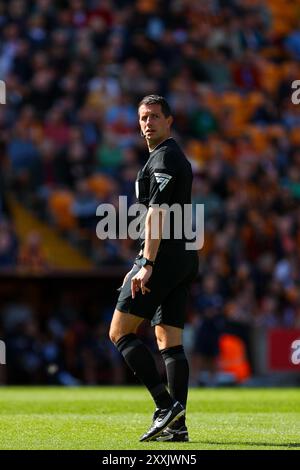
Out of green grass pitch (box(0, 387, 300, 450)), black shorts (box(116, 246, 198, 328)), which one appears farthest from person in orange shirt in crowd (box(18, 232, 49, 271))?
black shorts (box(116, 246, 198, 328))

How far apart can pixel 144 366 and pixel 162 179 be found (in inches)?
47.3

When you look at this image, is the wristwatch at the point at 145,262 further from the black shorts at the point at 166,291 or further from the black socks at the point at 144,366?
the black socks at the point at 144,366

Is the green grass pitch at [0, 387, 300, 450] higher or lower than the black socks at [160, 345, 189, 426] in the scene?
lower

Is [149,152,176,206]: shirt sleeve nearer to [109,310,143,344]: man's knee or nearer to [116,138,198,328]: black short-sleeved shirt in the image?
[116,138,198,328]: black short-sleeved shirt

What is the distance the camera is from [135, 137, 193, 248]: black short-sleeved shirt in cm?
791

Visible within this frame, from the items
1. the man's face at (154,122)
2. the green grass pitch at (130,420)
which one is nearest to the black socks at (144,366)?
the green grass pitch at (130,420)

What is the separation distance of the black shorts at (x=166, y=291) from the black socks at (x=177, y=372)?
0.18m

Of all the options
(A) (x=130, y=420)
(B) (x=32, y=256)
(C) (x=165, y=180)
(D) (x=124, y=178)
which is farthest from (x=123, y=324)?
(D) (x=124, y=178)

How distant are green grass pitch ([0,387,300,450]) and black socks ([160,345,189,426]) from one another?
298mm

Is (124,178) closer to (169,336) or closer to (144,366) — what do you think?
(169,336)

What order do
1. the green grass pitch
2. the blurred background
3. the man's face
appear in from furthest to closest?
1. the blurred background
2. the man's face
3. the green grass pitch

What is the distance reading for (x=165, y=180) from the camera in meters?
7.89

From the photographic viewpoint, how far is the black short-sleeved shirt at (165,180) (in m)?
7.91
